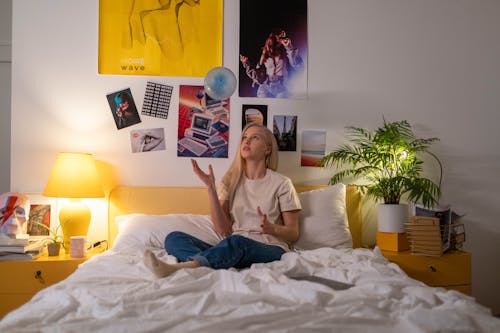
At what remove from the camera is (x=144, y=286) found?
146 cm

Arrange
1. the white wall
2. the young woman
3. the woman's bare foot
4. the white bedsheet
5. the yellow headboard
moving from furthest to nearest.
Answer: the white wall, the yellow headboard, the young woman, the woman's bare foot, the white bedsheet

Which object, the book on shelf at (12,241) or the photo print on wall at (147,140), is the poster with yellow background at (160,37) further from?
the book on shelf at (12,241)

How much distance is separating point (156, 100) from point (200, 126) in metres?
0.35

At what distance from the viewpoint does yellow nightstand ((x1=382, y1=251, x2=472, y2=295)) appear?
2389 millimetres

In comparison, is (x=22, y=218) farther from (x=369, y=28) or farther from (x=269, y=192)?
(x=369, y=28)

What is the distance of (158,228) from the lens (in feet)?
7.90

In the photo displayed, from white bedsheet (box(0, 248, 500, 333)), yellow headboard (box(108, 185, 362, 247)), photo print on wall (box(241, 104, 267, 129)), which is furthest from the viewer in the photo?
photo print on wall (box(241, 104, 267, 129))

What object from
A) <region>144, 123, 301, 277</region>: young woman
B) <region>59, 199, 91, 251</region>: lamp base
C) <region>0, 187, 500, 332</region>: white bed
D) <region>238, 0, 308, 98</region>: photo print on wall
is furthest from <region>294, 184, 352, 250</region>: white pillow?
<region>59, 199, 91, 251</region>: lamp base

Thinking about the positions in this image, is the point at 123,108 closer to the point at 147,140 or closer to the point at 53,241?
the point at 147,140

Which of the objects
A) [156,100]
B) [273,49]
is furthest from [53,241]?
[273,49]

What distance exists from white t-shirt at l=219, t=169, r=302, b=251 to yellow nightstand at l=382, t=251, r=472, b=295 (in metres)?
0.64

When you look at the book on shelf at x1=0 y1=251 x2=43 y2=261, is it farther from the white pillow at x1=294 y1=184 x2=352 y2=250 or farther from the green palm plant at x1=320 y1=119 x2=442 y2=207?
the green palm plant at x1=320 y1=119 x2=442 y2=207

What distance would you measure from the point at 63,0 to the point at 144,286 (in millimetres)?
2256

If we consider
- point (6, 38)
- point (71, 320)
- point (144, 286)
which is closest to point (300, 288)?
point (144, 286)
